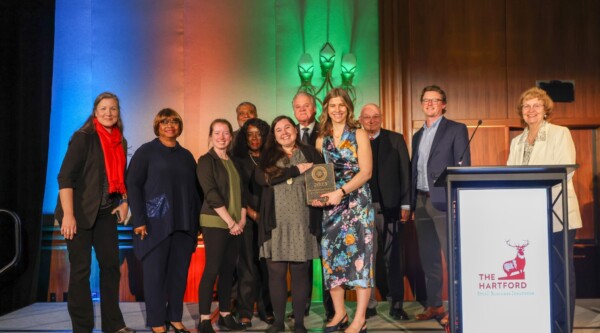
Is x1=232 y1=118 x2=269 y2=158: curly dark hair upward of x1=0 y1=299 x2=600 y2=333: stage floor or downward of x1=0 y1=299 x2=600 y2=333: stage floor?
upward

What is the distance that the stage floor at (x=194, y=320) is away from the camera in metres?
4.50

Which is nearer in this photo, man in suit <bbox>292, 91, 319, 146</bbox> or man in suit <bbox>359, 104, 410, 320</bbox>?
man in suit <bbox>292, 91, 319, 146</bbox>

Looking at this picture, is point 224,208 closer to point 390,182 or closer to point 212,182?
point 212,182

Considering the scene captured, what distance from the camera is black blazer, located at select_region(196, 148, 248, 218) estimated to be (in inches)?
168

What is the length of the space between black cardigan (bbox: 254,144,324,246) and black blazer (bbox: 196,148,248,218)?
30 centimetres

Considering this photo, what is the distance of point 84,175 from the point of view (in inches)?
163

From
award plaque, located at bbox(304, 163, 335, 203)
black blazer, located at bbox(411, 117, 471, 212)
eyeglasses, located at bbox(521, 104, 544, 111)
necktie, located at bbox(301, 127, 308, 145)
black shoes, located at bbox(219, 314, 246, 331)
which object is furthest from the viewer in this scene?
necktie, located at bbox(301, 127, 308, 145)

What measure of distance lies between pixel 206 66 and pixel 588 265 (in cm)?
409

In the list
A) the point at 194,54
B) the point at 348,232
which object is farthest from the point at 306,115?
the point at 194,54

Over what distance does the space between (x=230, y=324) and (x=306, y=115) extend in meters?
1.55

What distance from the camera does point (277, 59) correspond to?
20.7 feet

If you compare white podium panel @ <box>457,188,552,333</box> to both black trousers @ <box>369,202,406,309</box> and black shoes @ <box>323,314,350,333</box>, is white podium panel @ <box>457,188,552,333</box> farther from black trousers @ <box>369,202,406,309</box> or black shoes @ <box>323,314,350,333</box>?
black trousers @ <box>369,202,406,309</box>

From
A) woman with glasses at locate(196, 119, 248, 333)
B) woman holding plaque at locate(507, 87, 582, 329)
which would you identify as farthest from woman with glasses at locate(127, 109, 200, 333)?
woman holding plaque at locate(507, 87, 582, 329)

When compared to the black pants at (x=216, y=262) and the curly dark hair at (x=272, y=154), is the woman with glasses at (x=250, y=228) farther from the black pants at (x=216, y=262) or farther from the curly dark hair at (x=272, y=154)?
the curly dark hair at (x=272, y=154)
